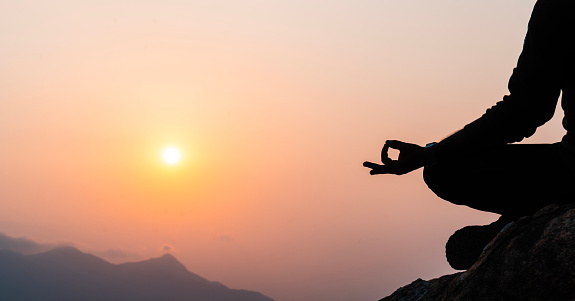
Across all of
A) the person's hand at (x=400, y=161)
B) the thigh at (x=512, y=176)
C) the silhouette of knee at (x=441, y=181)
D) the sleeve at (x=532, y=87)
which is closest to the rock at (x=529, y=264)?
the thigh at (x=512, y=176)

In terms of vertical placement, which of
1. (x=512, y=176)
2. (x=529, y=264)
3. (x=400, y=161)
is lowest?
(x=529, y=264)

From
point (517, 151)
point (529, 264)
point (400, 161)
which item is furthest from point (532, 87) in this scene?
point (529, 264)

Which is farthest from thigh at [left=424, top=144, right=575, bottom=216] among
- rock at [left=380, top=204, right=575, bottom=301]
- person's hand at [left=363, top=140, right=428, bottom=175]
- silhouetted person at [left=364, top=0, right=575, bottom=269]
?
person's hand at [left=363, top=140, right=428, bottom=175]

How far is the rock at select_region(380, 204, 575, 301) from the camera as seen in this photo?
361cm

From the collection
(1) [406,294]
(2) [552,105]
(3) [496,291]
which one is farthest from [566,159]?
(1) [406,294]

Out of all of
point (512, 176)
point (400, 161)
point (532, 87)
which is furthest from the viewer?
point (512, 176)

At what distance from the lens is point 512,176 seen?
15.0 ft

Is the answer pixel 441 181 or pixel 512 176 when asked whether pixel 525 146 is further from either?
pixel 441 181

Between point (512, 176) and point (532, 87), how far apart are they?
102 cm

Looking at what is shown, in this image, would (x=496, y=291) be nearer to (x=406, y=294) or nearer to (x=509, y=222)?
(x=509, y=222)

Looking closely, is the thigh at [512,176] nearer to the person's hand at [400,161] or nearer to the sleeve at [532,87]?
the sleeve at [532,87]

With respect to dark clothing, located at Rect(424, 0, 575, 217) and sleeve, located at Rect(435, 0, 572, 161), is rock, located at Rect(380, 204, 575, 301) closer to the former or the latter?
dark clothing, located at Rect(424, 0, 575, 217)

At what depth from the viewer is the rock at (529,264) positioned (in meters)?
3.61

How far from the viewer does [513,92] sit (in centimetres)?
405
